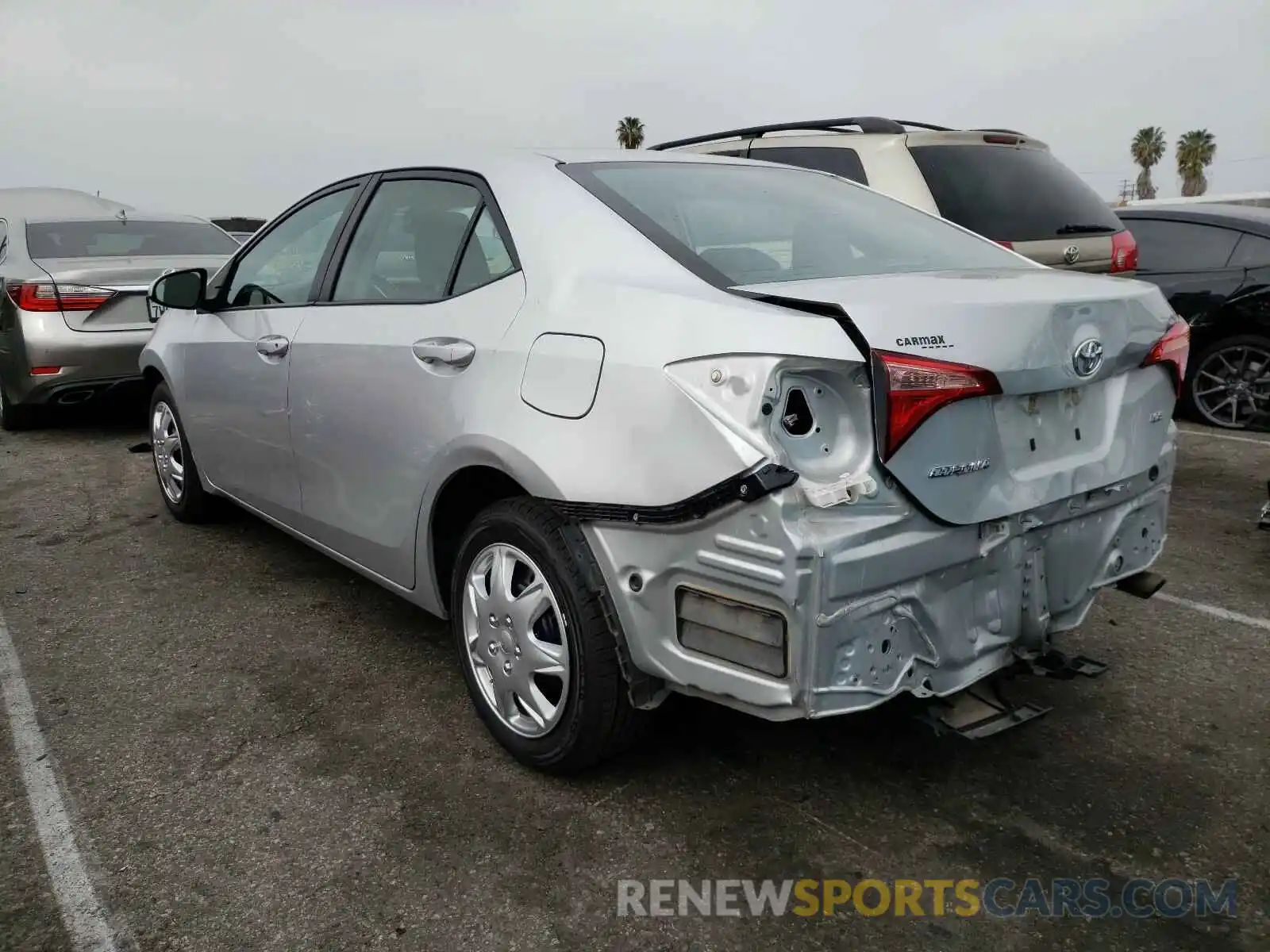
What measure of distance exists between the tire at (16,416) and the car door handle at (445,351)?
219 inches

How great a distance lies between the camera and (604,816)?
2.53 m

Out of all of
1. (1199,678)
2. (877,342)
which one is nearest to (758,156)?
(1199,678)

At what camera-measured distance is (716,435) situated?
2.04m

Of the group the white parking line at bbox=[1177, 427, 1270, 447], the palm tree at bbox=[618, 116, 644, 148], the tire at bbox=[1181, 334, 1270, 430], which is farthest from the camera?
the palm tree at bbox=[618, 116, 644, 148]

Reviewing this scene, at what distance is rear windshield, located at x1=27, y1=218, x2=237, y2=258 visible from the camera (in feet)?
23.8

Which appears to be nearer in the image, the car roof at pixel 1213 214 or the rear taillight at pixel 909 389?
the rear taillight at pixel 909 389

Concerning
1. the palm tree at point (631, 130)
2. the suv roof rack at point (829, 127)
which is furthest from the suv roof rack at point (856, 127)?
the palm tree at point (631, 130)

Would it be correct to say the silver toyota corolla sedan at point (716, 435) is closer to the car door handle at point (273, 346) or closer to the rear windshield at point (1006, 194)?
the car door handle at point (273, 346)

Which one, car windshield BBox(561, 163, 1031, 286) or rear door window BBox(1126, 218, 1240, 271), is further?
rear door window BBox(1126, 218, 1240, 271)

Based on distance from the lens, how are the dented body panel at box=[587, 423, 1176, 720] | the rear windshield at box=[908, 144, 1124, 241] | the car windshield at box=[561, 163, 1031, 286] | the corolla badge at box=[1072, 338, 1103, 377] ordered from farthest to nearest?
the rear windshield at box=[908, 144, 1124, 241], the car windshield at box=[561, 163, 1031, 286], the corolla badge at box=[1072, 338, 1103, 377], the dented body panel at box=[587, 423, 1176, 720]

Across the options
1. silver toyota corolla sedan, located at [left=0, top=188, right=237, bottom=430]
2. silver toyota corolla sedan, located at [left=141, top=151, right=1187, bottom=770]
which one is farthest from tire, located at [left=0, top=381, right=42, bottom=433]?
silver toyota corolla sedan, located at [left=141, top=151, right=1187, bottom=770]

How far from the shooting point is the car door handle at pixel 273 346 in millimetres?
3511

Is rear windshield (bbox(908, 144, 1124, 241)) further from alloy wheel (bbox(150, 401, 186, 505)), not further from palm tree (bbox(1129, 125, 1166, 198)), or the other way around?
palm tree (bbox(1129, 125, 1166, 198))

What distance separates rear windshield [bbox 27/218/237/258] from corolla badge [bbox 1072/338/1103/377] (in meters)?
6.86
